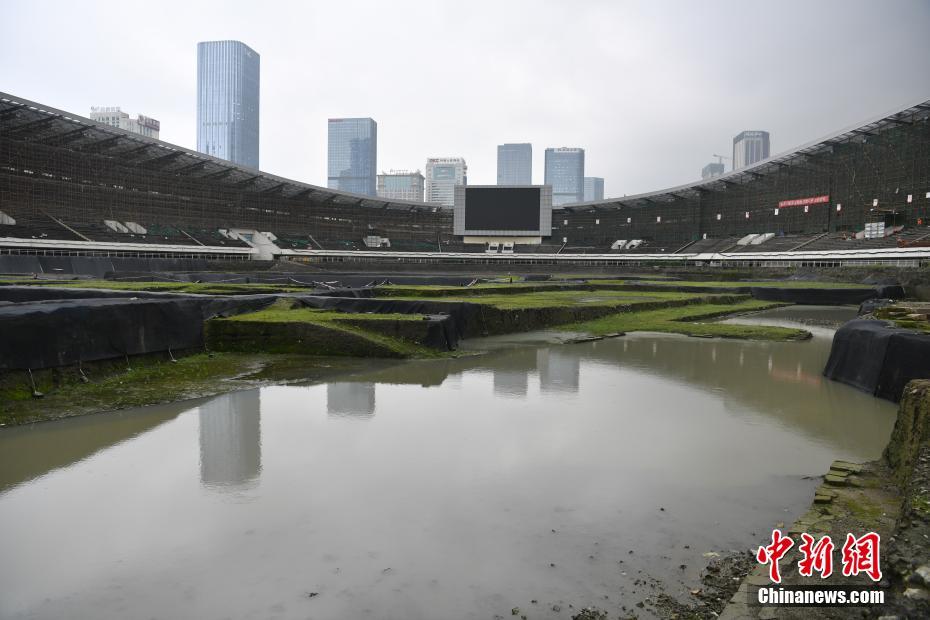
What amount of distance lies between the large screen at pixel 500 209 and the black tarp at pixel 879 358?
71.1 metres

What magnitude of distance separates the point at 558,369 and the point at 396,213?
7784 centimetres

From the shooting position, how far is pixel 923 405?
21.7 ft

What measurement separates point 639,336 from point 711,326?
3.59 m

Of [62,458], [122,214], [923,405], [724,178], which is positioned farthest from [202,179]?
[923,405]

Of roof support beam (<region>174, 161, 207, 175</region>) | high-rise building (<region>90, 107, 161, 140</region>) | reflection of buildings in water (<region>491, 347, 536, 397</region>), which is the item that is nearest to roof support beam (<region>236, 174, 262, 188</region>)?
roof support beam (<region>174, 161, 207, 175</region>)

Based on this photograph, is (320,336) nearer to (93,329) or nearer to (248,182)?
(93,329)

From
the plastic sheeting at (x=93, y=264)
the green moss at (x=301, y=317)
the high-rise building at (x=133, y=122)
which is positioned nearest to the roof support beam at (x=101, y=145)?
the plastic sheeting at (x=93, y=264)

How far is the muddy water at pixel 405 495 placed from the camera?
4.86 metres

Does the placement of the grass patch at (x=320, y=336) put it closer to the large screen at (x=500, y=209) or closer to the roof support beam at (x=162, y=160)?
the roof support beam at (x=162, y=160)

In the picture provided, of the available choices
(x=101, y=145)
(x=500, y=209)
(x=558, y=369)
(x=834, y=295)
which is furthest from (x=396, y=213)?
(x=558, y=369)

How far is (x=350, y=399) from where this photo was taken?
445 inches

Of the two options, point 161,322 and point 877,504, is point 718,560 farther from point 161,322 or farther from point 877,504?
point 161,322

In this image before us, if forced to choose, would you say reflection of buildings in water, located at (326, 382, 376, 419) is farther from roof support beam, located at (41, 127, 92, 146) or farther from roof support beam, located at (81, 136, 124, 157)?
roof support beam, located at (81, 136, 124, 157)

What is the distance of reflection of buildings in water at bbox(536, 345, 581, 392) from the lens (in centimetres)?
1266
